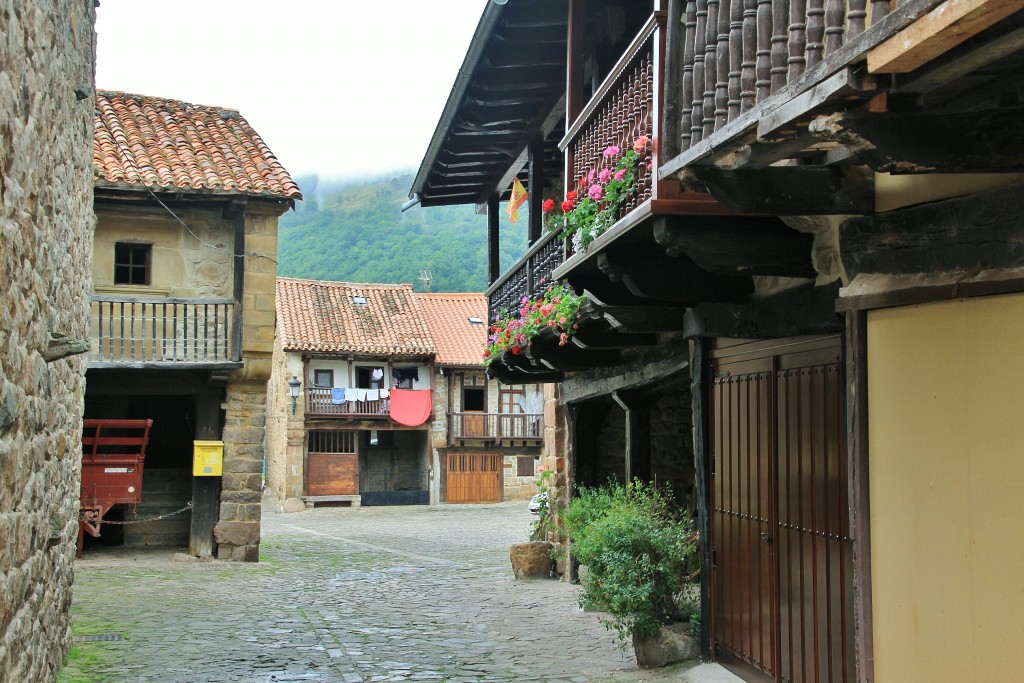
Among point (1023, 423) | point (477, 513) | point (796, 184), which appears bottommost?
point (477, 513)

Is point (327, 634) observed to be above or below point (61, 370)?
below

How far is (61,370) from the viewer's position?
237 inches

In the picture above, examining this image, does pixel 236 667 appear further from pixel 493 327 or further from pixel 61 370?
pixel 493 327

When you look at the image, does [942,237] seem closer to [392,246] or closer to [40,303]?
[40,303]

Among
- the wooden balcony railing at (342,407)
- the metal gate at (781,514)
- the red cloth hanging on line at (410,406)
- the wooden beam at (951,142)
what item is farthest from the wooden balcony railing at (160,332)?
the red cloth hanging on line at (410,406)

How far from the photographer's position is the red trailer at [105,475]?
1380 cm

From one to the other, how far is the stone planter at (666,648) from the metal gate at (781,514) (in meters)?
0.20

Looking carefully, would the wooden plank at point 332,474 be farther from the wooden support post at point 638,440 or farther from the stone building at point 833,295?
the stone building at point 833,295

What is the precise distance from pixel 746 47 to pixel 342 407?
29.3 meters

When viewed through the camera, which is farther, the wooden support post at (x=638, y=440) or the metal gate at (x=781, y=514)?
the wooden support post at (x=638, y=440)

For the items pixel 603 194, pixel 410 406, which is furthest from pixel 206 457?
pixel 410 406

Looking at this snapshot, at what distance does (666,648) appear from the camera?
23.0ft

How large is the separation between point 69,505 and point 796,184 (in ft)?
16.7

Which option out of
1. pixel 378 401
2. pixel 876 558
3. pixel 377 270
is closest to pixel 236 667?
pixel 876 558
